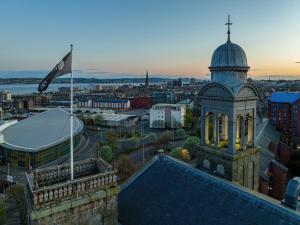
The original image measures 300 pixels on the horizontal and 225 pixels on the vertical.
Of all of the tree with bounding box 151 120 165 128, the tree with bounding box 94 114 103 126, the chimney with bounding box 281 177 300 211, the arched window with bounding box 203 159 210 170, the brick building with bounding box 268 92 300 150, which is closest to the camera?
the chimney with bounding box 281 177 300 211

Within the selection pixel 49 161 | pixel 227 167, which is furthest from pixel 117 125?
pixel 227 167

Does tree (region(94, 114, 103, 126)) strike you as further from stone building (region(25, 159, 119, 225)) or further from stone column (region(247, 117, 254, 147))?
stone building (region(25, 159, 119, 225))

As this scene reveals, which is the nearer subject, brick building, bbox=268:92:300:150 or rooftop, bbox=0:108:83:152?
rooftop, bbox=0:108:83:152

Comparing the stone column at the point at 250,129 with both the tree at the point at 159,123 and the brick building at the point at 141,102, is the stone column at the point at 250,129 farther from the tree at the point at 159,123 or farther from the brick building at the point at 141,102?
the brick building at the point at 141,102

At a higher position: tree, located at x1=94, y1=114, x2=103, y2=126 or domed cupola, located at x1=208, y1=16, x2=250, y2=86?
domed cupola, located at x1=208, y1=16, x2=250, y2=86

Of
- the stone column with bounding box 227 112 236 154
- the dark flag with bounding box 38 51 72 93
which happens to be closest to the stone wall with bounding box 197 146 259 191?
the stone column with bounding box 227 112 236 154

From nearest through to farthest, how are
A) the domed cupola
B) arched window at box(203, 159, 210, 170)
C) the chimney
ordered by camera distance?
the chimney
the domed cupola
arched window at box(203, 159, 210, 170)

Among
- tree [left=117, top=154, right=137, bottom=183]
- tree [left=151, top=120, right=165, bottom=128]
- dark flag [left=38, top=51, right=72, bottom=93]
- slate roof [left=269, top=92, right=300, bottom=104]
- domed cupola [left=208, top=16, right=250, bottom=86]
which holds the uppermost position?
domed cupola [left=208, top=16, right=250, bottom=86]

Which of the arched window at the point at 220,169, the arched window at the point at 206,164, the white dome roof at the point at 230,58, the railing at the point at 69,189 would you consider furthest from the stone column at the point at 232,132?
the railing at the point at 69,189

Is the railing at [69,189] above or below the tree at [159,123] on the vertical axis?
above
